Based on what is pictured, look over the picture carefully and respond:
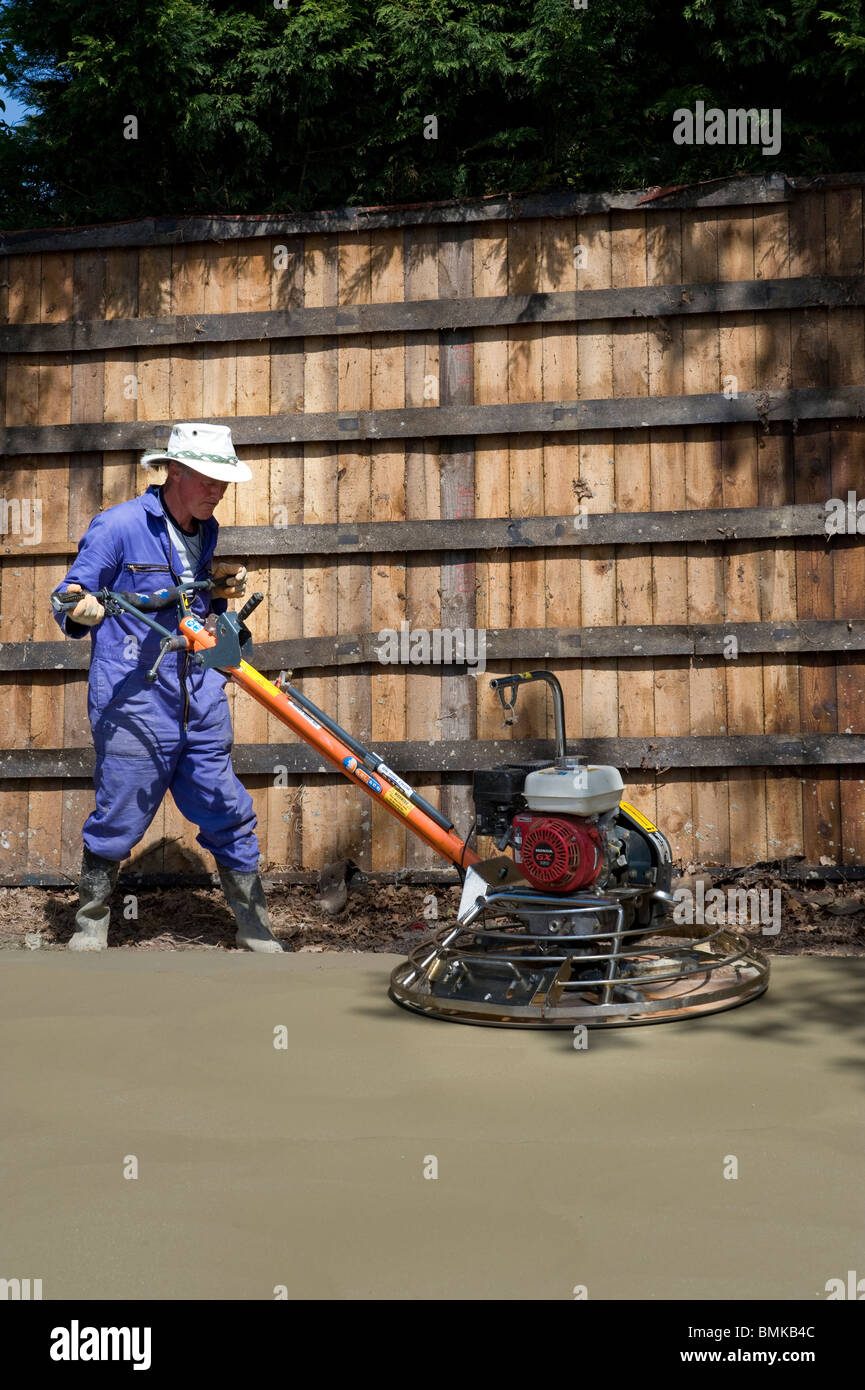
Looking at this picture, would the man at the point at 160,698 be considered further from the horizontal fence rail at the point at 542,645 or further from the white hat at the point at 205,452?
the horizontal fence rail at the point at 542,645

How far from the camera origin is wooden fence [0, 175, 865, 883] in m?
4.89

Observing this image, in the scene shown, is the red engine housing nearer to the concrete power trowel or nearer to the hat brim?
the concrete power trowel

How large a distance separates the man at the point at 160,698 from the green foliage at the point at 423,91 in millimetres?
2336

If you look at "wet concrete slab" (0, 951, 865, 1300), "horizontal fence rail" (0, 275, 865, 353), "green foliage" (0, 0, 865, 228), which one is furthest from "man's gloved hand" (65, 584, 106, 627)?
"green foliage" (0, 0, 865, 228)

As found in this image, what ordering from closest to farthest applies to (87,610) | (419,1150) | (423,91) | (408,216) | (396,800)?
(419,1150)
(87,610)
(396,800)
(408,216)
(423,91)

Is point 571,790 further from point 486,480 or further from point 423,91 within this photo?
point 423,91

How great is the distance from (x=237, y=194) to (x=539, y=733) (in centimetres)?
300

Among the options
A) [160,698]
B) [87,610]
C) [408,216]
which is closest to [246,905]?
[160,698]

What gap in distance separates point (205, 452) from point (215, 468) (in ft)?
0.25

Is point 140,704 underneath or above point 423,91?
underneath

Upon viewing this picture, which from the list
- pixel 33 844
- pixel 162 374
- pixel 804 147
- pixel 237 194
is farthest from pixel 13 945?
pixel 804 147

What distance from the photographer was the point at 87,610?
12.4 feet

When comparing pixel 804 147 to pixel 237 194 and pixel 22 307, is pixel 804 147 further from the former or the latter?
pixel 22 307

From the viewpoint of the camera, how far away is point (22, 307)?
5430 mm
